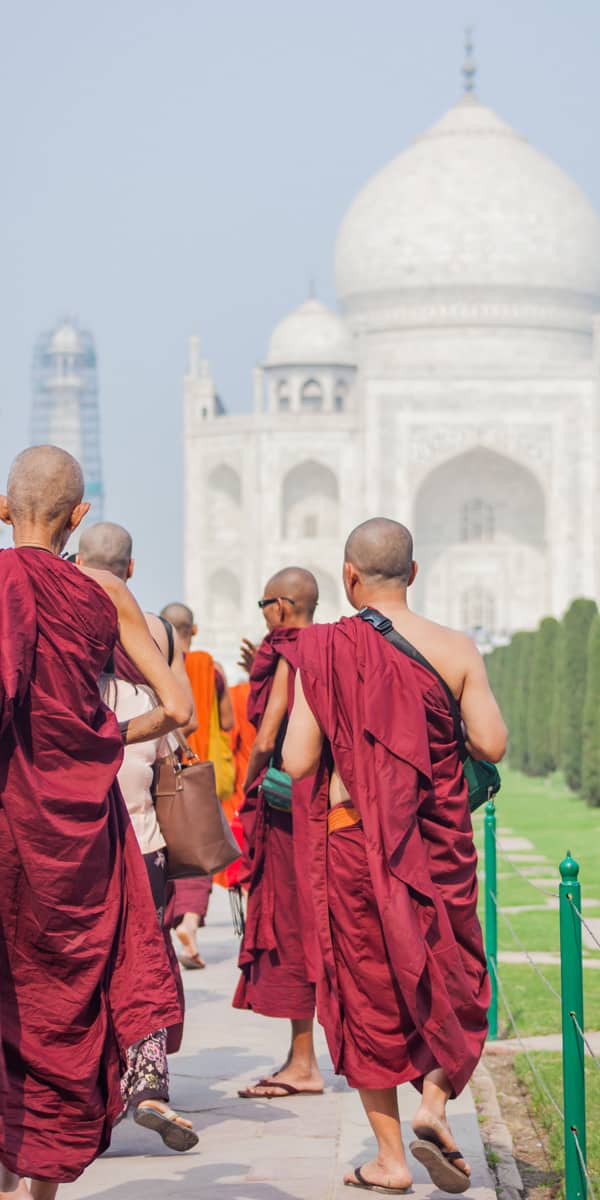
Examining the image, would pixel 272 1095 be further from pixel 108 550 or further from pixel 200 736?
pixel 200 736

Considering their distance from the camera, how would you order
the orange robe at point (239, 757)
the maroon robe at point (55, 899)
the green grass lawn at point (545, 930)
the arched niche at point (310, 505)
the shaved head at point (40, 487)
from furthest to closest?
1. the arched niche at point (310, 505)
2. the orange robe at point (239, 757)
3. the green grass lawn at point (545, 930)
4. the shaved head at point (40, 487)
5. the maroon robe at point (55, 899)

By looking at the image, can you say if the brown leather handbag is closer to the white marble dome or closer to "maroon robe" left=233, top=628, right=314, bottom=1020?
"maroon robe" left=233, top=628, right=314, bottom=1020

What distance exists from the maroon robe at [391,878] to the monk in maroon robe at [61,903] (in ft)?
1.39

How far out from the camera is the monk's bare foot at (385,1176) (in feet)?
11.5

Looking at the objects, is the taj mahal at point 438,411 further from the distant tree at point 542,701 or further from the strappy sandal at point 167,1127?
the strappy sandal at point 167,1127

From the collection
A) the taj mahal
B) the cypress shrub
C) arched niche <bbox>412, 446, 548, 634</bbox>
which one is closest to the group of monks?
the cypress shrub

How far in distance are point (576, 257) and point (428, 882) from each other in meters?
39.2

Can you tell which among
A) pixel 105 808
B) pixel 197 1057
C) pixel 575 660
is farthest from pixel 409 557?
pixel 575 660

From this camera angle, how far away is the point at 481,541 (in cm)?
3953

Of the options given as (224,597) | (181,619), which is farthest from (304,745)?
(224,597)

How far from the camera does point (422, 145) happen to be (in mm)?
42438

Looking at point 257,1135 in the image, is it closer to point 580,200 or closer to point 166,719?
point 166,719

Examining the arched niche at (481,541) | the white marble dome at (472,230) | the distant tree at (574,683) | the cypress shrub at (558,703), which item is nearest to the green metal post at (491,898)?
the distant tree at (574,683)

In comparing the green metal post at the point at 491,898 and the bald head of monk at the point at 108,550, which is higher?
the bald head of monk at the point at 108,550
